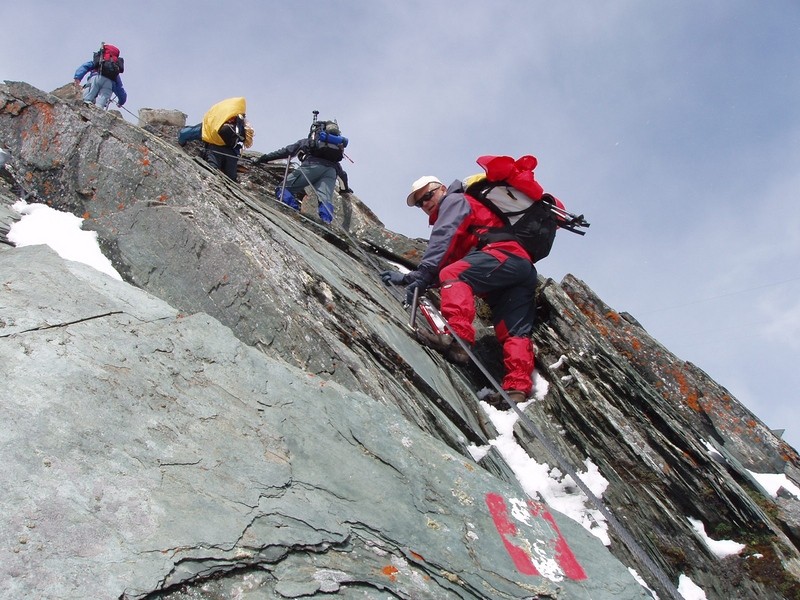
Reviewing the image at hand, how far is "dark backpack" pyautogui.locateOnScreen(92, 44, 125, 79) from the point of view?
1645cm

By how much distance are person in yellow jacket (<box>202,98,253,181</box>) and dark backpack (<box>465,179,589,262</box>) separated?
6.31 metres

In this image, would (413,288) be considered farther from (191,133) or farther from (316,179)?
(191,133)

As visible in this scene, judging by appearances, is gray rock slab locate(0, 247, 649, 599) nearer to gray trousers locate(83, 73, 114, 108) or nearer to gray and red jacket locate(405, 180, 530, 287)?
gray and red jacket locate(405, 180, 530, 287)

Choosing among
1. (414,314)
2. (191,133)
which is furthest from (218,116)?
(414,314)

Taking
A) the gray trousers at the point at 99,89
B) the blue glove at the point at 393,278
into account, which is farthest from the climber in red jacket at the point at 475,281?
the gray trousers at the point at 99,89

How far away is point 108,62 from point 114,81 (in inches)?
20.1

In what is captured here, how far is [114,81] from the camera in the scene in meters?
16.8

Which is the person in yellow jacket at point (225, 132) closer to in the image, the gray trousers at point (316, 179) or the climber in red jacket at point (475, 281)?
the gray trousers at point (316, 179)

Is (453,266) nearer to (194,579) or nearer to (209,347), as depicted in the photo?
(209,347)

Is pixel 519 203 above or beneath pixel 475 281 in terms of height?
above

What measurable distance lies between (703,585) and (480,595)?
147 inches

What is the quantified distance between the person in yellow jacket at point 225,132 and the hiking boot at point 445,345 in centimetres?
731

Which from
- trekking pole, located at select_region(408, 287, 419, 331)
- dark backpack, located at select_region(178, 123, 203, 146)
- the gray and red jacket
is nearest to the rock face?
trekking pole, located at select_region(408, 287, 419, 331)

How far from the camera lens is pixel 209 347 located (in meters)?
5.30
